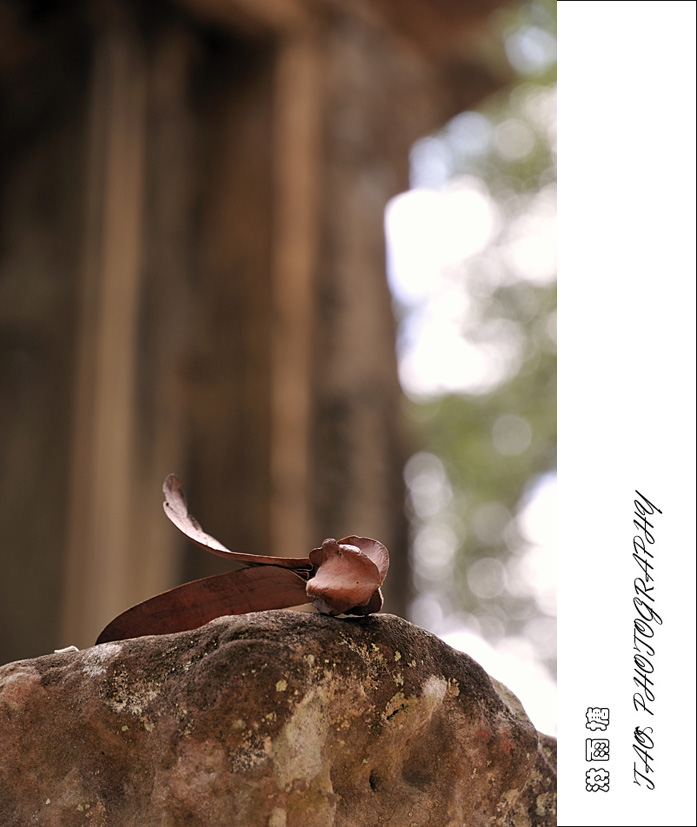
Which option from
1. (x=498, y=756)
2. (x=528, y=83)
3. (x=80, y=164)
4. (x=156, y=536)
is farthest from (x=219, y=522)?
(x=528, y=83)

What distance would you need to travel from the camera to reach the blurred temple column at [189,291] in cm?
200

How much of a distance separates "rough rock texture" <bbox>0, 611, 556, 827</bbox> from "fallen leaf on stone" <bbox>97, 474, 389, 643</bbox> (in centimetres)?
2

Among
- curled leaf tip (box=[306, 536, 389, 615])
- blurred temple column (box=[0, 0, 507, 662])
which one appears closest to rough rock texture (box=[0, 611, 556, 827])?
curled leaf tip (box=[306, 536, 389, 615])

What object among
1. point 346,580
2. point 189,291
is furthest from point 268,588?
point 189,291

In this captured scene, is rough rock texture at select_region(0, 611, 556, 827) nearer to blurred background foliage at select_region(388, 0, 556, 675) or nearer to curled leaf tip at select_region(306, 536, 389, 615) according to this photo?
curled leaf tip at select_region(306, 536, 389, 615)

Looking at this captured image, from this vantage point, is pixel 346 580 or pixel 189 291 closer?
pixel 346 580

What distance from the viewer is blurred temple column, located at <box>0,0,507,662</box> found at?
78.9 inches

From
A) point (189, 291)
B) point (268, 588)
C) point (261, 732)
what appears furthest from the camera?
point (189, 291)

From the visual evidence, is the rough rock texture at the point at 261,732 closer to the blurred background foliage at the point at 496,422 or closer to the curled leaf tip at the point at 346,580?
the curled leaf tip at the point at 346,580

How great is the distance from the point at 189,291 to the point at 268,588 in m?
1.65

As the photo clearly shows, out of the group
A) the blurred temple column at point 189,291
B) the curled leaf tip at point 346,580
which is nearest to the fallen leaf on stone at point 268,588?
the curled leaf tip at point 346,580

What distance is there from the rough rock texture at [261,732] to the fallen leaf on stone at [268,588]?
2 centimetres

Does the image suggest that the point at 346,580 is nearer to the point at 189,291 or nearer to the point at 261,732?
the point at 261,732

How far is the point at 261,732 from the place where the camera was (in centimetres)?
54
